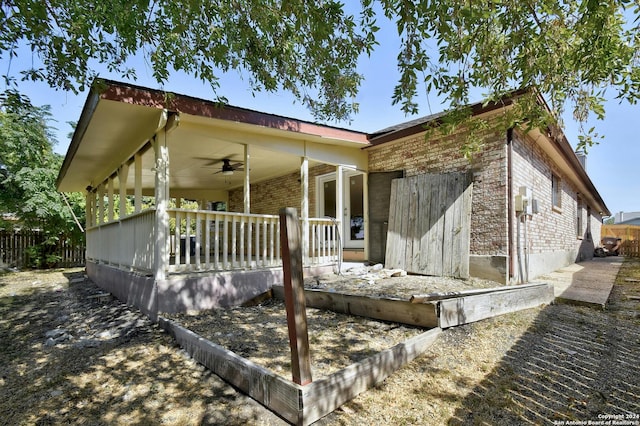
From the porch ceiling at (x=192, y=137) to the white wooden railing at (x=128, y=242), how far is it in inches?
36.9

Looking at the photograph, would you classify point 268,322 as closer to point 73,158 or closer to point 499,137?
point 499,137

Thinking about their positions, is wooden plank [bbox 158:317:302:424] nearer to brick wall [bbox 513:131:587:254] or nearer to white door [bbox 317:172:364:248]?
brick wall [bbox 513:131:587:254]

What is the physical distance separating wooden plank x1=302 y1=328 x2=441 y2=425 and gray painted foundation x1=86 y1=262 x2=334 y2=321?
3.01 m

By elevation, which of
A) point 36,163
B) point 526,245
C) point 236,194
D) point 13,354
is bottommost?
point 13,354

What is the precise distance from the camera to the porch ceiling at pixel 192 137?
14.5 ft

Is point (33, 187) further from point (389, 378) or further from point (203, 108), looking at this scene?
point (389, 378)

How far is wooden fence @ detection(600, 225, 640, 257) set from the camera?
14906 mm

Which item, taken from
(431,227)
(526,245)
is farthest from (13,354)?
(526,245)

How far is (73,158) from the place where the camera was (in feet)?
22.5

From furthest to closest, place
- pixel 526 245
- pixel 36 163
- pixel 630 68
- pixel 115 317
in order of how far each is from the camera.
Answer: pixel 36 163 < pixel 526 245 < pixel 115 317 < pixel 630 68

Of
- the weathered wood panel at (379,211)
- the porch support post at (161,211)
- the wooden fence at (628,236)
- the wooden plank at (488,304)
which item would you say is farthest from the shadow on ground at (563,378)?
the wooden fence at (628,236)

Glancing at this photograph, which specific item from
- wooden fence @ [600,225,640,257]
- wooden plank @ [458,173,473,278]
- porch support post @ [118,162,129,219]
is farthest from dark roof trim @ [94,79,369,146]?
wooden fence @ [600,225,640,257]

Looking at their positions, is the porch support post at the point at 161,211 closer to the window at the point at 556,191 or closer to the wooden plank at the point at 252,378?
the wooden plank at the point at 252,378

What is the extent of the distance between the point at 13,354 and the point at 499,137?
7.14 m
